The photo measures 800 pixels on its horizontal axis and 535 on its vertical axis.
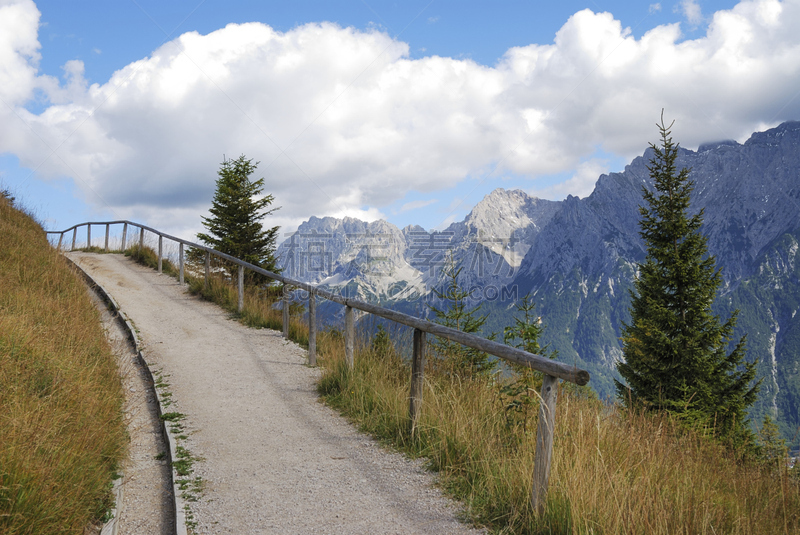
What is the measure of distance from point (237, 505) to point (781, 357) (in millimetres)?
236380

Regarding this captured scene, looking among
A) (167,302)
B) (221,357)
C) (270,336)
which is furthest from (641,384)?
(167,302)

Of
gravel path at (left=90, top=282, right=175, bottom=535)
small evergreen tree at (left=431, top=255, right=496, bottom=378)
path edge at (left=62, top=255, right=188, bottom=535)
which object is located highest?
small evergreen tree at (left=431, top=255, right=496, bottom=378)

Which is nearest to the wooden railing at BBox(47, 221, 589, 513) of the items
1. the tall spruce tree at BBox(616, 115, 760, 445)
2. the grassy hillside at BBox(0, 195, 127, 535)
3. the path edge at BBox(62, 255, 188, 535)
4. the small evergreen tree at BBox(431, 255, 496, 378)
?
the small evergreen tree at BBox(431, 255, 496, 378)

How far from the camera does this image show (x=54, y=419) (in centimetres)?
376

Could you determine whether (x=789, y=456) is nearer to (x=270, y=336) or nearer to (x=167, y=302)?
(x=270, y=336)

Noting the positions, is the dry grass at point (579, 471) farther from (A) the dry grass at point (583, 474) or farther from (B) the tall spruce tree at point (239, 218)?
(B) the tall spruce tree at point (239, 218)

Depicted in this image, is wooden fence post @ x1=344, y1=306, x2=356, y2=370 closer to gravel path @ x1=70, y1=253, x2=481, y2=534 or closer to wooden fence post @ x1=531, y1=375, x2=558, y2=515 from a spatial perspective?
gravel path @ x1=70, y1=253, x2=481, y2=534

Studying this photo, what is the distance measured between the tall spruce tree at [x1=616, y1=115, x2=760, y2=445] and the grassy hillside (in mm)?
15243

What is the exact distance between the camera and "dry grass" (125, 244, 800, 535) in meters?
3.27

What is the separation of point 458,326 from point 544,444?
956cm

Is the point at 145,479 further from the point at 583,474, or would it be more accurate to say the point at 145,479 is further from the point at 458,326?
the point at 458,326

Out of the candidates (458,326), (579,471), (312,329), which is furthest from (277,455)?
(458,326)

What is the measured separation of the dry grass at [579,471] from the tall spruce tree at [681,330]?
40.5 ft

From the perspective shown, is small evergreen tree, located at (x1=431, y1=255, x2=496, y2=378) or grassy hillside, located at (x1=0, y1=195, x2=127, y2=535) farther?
small evergreen tree, located at (x1=431, y1=255, x2=496, y2=378)
